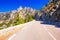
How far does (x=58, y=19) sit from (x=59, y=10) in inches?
181

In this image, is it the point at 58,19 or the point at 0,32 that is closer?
the point at 0,32

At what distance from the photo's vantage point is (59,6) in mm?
73938

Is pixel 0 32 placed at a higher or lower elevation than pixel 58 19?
higher

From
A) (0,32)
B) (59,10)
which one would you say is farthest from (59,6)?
(0,32)

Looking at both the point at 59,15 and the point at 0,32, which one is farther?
the point at 59,15

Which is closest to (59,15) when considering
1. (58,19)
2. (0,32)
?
(58,19)

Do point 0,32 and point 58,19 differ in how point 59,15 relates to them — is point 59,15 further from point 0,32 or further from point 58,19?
point 0,32

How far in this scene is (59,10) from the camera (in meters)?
73.3

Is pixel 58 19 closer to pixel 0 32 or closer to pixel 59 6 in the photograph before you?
pixel 59 6

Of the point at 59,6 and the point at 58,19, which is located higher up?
the point at 59,6

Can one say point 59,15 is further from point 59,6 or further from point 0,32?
point 0,32

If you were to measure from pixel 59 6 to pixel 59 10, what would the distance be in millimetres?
2078

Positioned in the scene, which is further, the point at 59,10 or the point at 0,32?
the point at 59,10

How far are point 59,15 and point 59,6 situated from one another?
14.3 ft
